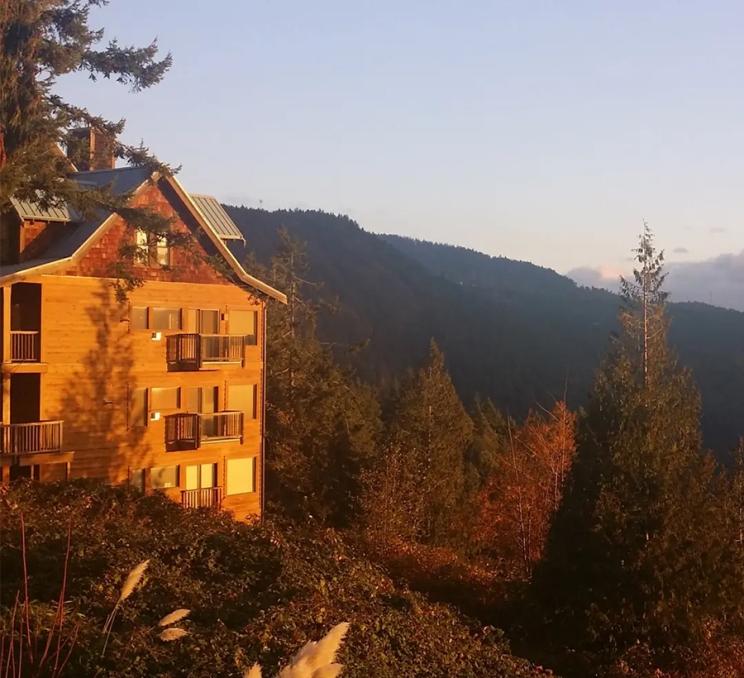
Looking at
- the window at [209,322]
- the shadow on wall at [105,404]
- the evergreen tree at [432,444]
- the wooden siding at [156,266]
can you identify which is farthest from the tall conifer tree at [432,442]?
the shadow on wall at [105,404]

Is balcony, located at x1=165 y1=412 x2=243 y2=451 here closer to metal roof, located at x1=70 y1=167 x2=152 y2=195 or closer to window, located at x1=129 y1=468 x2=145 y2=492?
window, located at x1=129 y1=468 x2=145 y2=492

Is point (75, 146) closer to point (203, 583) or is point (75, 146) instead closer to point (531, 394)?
point (203, 583)

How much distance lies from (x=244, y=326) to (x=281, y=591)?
59.9 ft

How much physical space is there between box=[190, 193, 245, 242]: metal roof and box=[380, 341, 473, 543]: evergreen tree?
32.2 ft

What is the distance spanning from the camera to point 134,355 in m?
25.8

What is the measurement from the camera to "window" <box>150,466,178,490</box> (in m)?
26.5

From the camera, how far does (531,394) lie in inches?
5974

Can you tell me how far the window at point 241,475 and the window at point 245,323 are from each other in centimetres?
421

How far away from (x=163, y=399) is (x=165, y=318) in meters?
2.62

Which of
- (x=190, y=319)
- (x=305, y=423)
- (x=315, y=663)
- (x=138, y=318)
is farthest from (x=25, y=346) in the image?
(x=315, y=663)

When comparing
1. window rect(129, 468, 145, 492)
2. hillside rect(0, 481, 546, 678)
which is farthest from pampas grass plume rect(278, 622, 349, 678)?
window rect(129, 468, 145, 492)

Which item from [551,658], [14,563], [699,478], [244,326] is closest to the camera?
[14,563]

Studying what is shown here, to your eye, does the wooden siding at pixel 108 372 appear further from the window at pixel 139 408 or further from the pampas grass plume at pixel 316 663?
the pampas grass plume at pixel 316 663

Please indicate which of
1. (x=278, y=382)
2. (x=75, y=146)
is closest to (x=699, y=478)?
(x=75, y=146)
